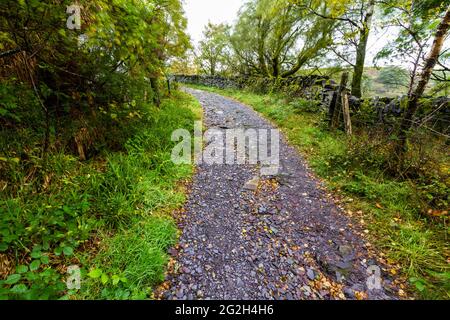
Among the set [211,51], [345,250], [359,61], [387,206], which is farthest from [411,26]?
[211,51]

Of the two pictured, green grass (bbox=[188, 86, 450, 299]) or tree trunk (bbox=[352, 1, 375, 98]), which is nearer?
green grass (bbox=[188, 86, 450, 299])

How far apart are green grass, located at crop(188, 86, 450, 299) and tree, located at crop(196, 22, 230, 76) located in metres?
17.2

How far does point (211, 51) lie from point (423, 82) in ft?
69.1

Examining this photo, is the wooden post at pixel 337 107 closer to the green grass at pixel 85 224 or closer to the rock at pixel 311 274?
the rock at pixel 311 274

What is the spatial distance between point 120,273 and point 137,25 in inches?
120

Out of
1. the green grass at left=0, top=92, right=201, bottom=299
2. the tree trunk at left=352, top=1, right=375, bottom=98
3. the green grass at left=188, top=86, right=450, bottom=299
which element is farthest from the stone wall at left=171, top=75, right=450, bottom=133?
the green grass at left=0, top=92, right=201, bottom=299

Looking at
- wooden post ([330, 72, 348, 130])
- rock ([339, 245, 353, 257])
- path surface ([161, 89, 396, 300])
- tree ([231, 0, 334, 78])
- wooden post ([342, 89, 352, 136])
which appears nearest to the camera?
path surface ([161, 89, 396, 300])

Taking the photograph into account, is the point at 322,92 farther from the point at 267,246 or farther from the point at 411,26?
the point at 267,246

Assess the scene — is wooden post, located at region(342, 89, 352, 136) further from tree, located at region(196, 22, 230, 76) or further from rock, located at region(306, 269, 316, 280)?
tree, located at region(196, 22, 230, 76)

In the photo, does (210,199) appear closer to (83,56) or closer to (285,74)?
(83,56)

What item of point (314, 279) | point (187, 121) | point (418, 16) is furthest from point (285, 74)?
point (314, 279)

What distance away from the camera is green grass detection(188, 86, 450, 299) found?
88.8 inches

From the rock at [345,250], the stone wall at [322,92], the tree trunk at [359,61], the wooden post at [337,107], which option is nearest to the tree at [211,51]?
the stone wall at [322,92]

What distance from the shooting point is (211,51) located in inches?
821
